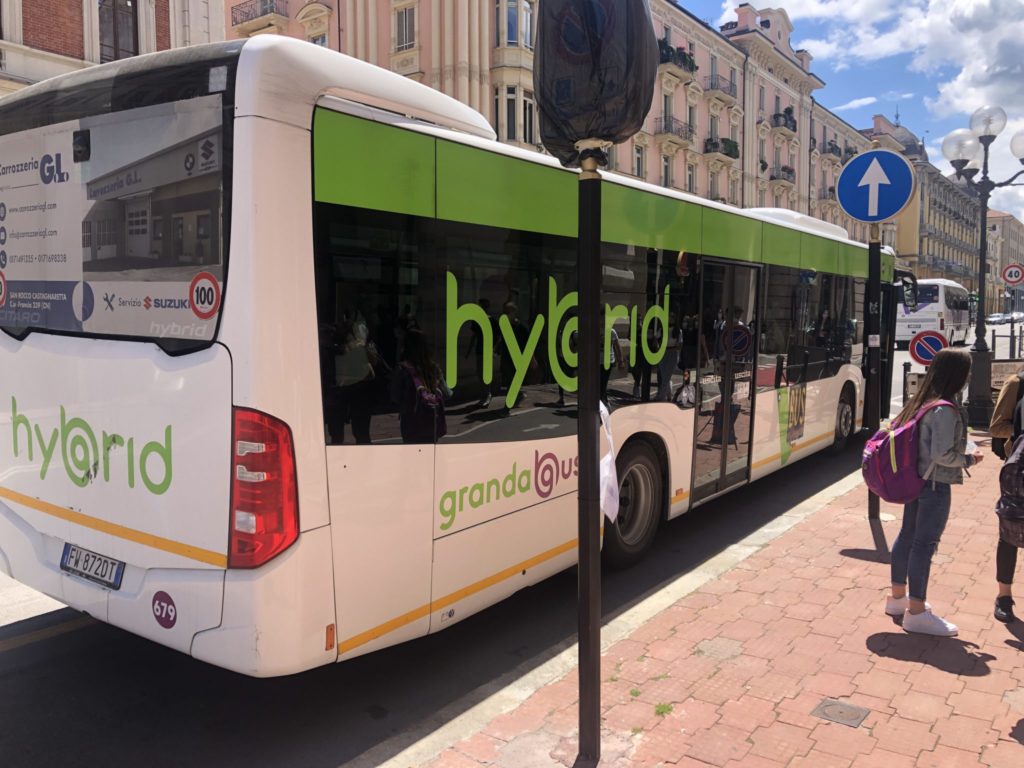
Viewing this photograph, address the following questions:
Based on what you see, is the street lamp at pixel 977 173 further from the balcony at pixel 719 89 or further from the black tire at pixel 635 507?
the balcony at pixel 719 89

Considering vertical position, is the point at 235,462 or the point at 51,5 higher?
the point at 51,5

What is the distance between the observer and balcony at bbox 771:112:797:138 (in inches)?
2089

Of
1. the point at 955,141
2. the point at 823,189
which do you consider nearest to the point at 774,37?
the point at 823,189

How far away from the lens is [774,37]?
55000mm

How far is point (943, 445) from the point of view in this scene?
178 inches

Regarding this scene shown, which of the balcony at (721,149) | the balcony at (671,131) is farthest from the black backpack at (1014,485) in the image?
the balcony at (721,149)

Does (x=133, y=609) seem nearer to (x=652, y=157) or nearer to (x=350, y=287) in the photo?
(x=350, y=287)

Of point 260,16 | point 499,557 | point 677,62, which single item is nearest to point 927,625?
point 499,557

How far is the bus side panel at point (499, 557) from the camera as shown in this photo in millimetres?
4160

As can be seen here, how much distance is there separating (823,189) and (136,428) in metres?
66.1

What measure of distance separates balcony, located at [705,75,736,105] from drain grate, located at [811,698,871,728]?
1795 inches

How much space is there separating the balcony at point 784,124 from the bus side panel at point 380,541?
5458 cm

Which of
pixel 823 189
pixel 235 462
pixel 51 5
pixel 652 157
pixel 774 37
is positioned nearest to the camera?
pixel 235 462

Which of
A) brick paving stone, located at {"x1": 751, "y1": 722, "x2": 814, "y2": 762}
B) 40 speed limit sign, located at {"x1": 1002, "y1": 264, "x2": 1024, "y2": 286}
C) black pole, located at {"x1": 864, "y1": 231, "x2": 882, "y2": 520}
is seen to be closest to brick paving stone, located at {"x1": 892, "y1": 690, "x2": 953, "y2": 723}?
brick paving stone, located at {"x1": 751, "y1": 722, "x2": 814, "y2": 762}
